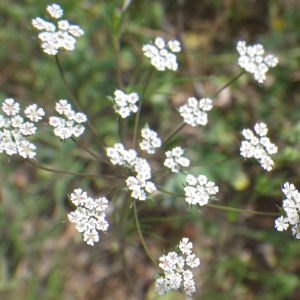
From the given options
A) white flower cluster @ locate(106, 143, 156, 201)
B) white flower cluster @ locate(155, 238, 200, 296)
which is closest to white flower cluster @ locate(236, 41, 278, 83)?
white flower cluster @ locate(106, 143, 156, 201)

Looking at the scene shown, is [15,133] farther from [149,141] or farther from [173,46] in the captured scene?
[173,46]

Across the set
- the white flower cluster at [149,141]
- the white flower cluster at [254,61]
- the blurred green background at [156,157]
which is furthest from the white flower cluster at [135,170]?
the blurred green background at [156,157]

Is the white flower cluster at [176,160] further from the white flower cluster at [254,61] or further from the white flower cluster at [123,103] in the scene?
the white flower cluster at [254,61]

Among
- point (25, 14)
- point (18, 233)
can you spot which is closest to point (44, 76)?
point (25, 14)

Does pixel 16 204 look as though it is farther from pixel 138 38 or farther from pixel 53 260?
pixel 138 38

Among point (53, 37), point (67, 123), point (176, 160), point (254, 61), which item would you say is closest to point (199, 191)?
point (176, 160)

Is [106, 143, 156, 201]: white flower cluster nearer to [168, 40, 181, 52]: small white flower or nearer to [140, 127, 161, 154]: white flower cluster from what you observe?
[140, 127, 161, 154]: white flower cluster
